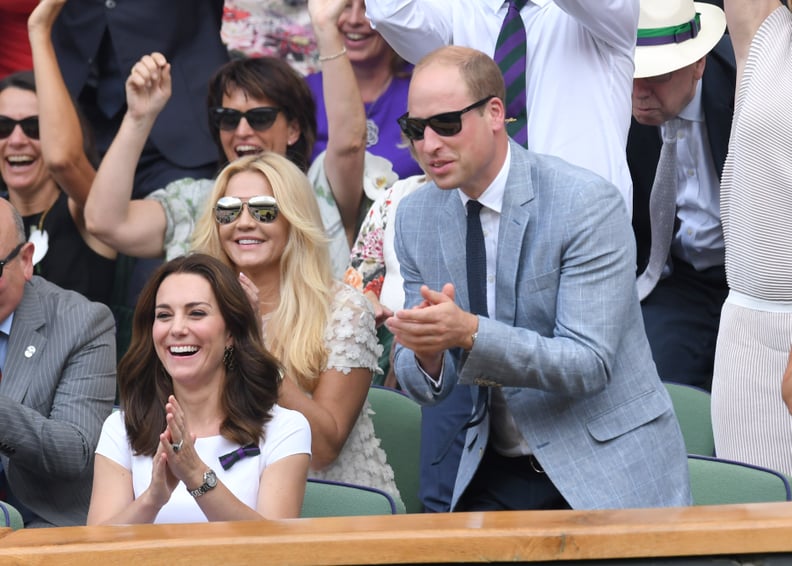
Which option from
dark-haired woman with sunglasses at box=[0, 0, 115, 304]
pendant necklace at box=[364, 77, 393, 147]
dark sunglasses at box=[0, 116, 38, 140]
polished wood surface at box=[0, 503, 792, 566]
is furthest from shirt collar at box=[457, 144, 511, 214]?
dark sunglasses at box=[0, 116, 38, 140]

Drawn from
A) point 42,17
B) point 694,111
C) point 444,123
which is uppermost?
point 42,17

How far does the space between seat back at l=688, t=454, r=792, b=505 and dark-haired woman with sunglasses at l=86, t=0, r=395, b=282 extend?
176cm

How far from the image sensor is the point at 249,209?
4.57m

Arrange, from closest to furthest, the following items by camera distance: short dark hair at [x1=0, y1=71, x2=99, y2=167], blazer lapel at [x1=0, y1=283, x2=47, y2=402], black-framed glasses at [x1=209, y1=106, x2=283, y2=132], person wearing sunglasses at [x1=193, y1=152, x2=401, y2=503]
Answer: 1. blazer lapel at [x1=0, y1=283, x2=47, y2=402]
2. person wearing sunglasses at [x1=193, y1=152, x2=401, y2=503]
3. black-framed glasses at [x1=209, y1=106, x2=283, y2=132]
4. short dark hair at [x1=0, y1=71, x2=99, y2=167]

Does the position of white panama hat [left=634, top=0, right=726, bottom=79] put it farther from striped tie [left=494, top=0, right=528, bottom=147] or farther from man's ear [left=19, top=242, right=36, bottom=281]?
man's ear [left=19, top=242, right=36, bottom=281]

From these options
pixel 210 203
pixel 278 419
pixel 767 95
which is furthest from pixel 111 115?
pixel 767 95

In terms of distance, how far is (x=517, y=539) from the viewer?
2.38m

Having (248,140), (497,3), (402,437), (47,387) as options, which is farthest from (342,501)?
(248,140)

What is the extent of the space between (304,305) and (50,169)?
144cm

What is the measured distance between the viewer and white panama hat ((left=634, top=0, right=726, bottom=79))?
16.5 feet

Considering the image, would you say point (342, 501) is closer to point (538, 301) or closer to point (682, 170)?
point (538, 301)

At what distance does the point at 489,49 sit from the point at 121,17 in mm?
1986

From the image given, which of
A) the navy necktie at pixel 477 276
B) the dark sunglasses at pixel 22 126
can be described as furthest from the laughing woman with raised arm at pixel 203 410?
the dark sunglasses at pixel 22 126

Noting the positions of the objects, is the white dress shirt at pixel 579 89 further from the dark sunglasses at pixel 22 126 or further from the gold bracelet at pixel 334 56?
Answer: the dark sunglasses at pixel 22 126
